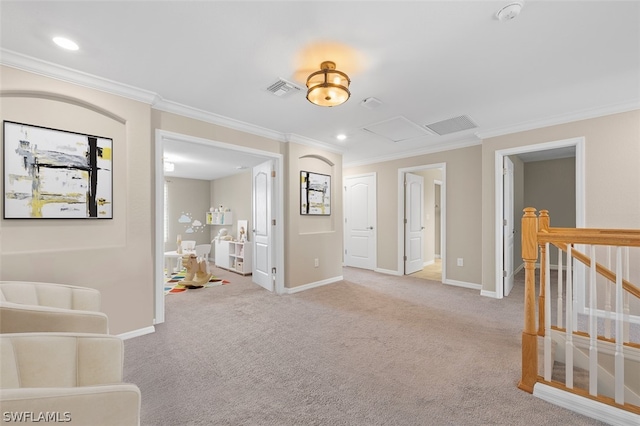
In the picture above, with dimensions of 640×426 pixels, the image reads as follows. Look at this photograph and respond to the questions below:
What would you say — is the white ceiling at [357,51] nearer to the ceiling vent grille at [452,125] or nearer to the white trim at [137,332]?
the ceiling vent grille at [452,125]

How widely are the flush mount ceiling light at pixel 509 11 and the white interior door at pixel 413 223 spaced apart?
399 cm

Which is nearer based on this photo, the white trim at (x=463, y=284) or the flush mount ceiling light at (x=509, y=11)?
the flush mount ceiling light at (x=509, y=11)

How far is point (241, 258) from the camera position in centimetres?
594

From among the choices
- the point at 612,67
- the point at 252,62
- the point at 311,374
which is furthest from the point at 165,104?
the point at 612,67

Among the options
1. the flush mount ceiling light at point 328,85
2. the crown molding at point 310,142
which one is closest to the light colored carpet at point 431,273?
the crown molding at point 310,142

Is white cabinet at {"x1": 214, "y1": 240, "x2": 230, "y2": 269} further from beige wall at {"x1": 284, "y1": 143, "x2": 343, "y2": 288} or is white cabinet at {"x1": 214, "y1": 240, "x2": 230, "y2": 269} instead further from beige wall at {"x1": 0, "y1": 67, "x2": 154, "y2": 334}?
beige wall at {"x1": 0, "y1": 67, "x2": 154, "y2": 334}

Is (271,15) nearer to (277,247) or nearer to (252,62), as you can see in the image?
(252,62)

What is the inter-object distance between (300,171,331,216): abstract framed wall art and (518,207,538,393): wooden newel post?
3169 millimetres

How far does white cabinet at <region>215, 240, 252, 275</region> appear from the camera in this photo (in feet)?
19.2

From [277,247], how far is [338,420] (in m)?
2.91

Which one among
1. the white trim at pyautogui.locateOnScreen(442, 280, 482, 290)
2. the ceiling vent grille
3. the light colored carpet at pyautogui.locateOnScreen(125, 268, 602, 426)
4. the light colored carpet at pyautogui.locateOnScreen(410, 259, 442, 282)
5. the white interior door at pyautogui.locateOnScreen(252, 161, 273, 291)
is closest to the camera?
the light colored carpet at pyautogui.locateOnScreen(125, 268, 602, 426)

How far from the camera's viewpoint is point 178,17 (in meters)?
1.76

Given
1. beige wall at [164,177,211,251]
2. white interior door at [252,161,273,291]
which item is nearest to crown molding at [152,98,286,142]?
white interior door at [252,161,273,291]

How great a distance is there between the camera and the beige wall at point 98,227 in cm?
222
